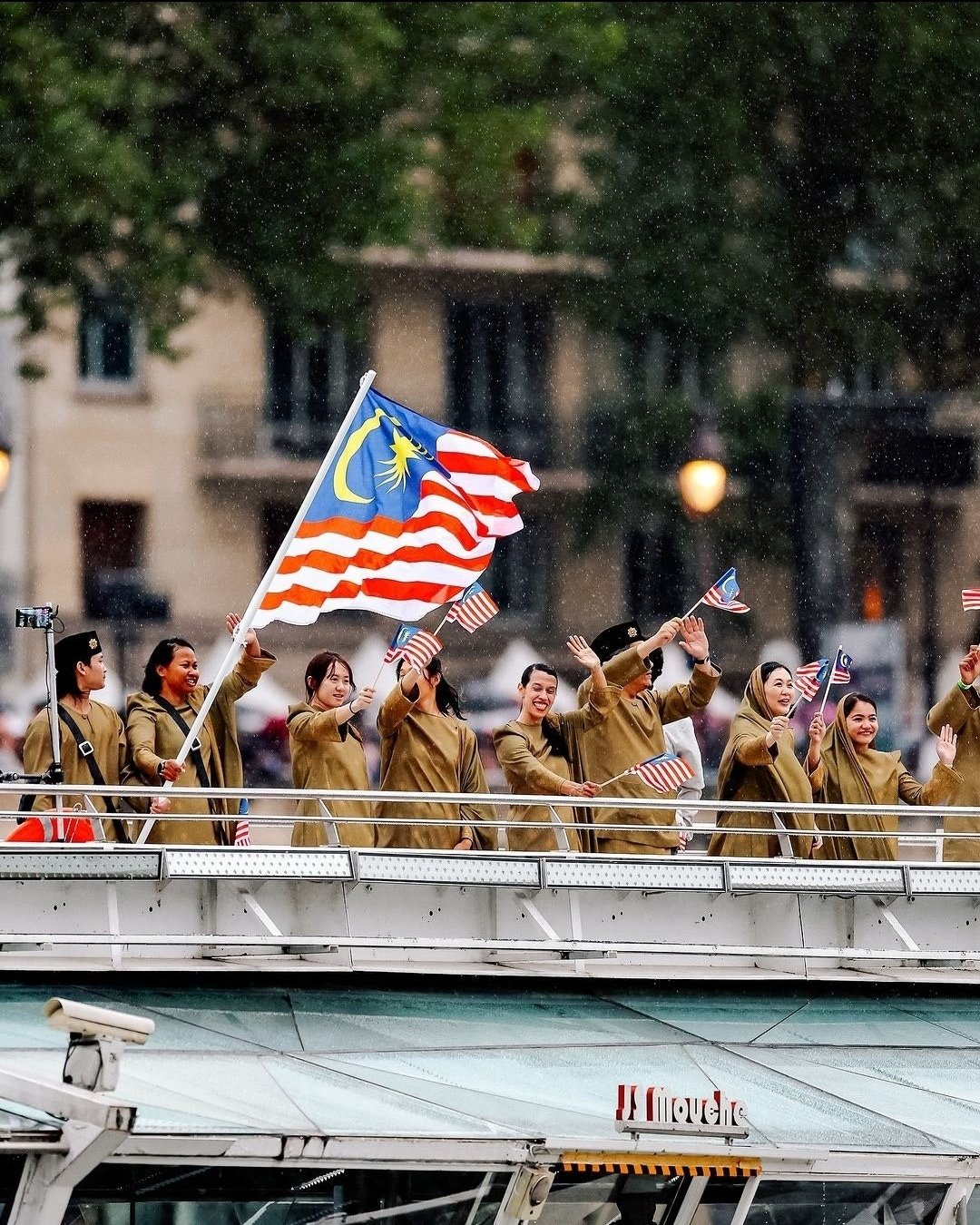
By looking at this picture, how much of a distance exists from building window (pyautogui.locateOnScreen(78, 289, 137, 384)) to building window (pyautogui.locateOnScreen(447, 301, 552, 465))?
4.28 m

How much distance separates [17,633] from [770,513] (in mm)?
9209

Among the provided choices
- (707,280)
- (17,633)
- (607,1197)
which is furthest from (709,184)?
(607,1197)

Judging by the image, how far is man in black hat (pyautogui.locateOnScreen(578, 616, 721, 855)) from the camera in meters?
12.6

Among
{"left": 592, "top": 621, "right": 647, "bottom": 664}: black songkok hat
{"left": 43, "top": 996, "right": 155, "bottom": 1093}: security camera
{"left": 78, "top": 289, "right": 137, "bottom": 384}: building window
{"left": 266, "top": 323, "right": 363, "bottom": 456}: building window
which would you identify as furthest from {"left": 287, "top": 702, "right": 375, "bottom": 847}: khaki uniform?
{"left": 266, "top": 323, "right": 363, "bottom": 456}: building window

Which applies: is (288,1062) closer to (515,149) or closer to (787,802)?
(787,802)

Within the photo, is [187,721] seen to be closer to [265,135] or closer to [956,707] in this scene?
[956,707]

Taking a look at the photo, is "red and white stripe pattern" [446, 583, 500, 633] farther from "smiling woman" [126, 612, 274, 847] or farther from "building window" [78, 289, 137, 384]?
"building window" [78, 289, 137, 384]

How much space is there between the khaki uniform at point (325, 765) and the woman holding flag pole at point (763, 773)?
1.74 m

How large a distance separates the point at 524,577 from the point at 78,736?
21399mm

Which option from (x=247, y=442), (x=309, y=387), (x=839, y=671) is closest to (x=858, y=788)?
(x=839, y=671)

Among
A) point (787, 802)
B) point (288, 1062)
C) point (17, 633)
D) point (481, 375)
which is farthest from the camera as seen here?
point (481, 375)

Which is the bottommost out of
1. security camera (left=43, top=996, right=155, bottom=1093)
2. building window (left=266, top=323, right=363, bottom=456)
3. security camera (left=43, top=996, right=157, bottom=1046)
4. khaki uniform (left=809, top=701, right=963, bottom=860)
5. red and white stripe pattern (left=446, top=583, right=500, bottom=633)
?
security camera (left=43, top=996, right=155, bottom=1093)

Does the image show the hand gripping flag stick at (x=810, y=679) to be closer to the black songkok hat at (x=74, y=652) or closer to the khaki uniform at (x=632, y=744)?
the khaki uniform at (x=632, y=744)

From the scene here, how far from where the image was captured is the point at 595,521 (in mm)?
32719
